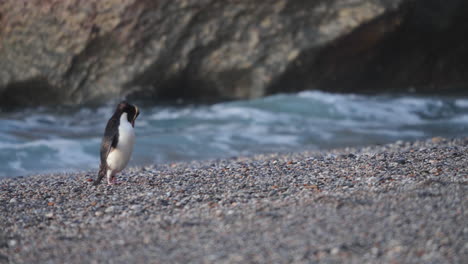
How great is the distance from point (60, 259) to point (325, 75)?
344 inches

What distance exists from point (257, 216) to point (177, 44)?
7.56 metres

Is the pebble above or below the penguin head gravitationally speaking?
below

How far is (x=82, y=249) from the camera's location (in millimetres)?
3205

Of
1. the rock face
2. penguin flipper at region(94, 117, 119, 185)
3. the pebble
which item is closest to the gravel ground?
the pebble

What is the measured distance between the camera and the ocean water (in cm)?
794

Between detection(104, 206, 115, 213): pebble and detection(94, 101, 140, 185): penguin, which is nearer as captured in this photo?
detection(104, 206, 115, 213): pebble

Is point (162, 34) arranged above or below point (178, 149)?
above

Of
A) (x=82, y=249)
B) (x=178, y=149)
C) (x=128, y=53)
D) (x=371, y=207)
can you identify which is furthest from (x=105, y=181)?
(x=128, y=53)

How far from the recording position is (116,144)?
5031 millimetres

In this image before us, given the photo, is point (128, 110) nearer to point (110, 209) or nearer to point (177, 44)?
point (110, 209)

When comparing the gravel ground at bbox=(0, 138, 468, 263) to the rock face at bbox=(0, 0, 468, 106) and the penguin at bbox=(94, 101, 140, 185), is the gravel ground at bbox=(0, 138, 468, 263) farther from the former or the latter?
the rock face at bbox=(0, 0, 468, 106)

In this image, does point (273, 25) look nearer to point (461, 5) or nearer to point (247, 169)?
point (461, 5)

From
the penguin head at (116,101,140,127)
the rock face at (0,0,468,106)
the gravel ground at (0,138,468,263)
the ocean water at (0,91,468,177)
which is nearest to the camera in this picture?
the gravel ground at (0,138,468,263)

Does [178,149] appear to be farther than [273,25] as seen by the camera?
No
